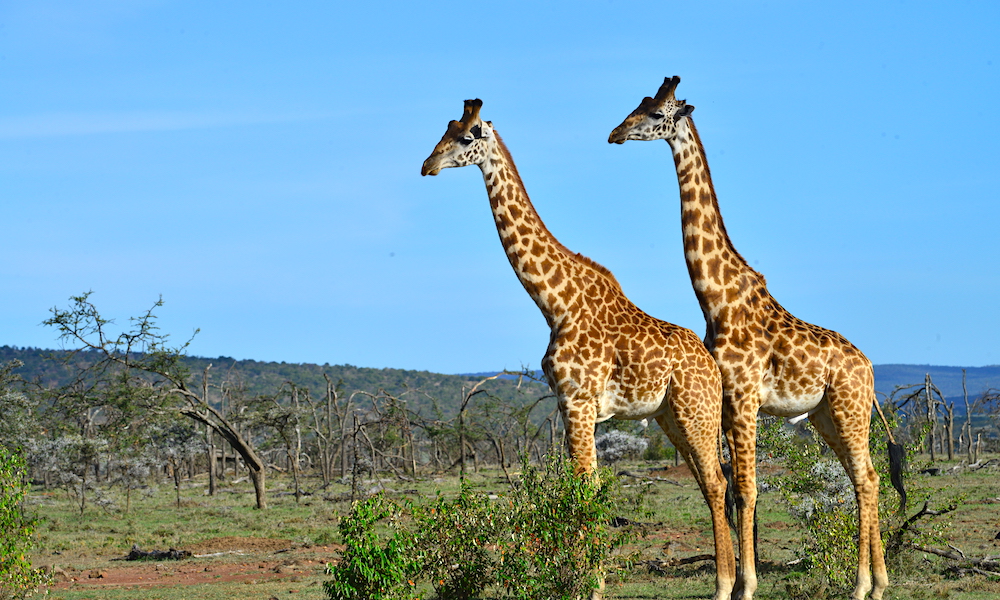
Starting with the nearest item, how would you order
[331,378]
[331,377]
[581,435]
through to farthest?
[581,435], [331,377], [331,378]

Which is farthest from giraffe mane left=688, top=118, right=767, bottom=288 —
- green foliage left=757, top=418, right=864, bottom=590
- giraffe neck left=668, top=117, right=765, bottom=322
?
green foliage left=757, top=418, right=864, bottom=590

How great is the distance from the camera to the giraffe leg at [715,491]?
30.7ft

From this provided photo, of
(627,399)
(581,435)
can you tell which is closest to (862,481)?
(627,399)

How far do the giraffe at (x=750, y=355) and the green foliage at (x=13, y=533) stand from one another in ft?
21.9

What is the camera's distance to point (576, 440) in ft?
30.1

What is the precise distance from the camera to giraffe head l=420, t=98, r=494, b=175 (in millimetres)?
9484

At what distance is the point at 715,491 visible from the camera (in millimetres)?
9500

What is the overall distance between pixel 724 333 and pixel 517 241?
7.31 ft

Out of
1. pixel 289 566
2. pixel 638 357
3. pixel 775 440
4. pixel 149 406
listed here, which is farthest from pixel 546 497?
pixel 149 406

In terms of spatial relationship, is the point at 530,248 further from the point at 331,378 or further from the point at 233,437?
the point at 331,378

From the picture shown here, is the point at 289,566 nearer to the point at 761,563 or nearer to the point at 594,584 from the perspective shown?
the point at 761,563

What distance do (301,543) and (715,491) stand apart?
474 inches

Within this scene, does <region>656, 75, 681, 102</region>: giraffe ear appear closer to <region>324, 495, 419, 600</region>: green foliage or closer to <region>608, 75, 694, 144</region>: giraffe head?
<region>608, 75, 694, 144</region>: giraffe head

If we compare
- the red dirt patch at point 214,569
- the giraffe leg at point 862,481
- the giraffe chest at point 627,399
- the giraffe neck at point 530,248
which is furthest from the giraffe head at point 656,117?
the red dirt patch at point 214,569
